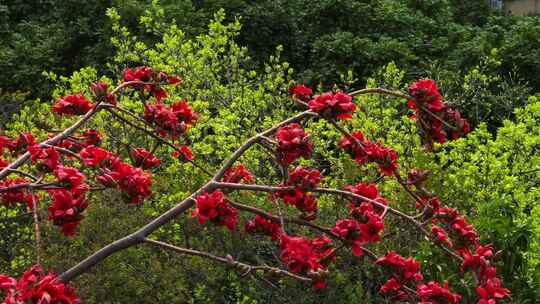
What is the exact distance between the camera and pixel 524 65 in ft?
29.9

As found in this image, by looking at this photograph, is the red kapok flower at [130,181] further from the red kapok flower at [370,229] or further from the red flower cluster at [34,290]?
the red kapok flower at [370,229]

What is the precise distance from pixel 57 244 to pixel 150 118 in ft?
5.63

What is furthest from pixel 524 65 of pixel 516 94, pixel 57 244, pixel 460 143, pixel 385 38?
pixel 57 244

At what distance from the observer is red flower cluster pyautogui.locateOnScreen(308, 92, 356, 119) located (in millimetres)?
2492

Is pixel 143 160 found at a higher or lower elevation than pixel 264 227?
higher

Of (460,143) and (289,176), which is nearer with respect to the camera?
(289,176)

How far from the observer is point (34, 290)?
2.02m

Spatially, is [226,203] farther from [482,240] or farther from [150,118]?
[482,240]

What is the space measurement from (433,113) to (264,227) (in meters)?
0.67

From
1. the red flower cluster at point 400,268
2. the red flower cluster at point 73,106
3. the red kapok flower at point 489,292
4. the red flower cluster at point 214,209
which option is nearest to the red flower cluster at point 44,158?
the red flower cluster at point 73,106

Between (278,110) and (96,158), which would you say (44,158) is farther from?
(278,110)

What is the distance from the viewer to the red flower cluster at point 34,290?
199 cm

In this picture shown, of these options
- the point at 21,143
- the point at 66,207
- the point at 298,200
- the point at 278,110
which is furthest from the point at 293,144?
the point at 278,110

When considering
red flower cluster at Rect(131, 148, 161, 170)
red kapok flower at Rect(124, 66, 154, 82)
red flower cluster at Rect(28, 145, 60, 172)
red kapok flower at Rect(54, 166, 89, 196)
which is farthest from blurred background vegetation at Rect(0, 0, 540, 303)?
red kapok flower at Rect(54, 166, 89, 196)
